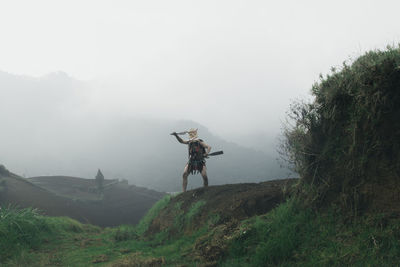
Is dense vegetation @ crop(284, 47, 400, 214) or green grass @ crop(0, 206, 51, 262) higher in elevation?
dense vegetation @ crop(284, 47, 400, 214)

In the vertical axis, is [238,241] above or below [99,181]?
below

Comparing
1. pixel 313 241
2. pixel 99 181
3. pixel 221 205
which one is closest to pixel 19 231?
pixel 221 205

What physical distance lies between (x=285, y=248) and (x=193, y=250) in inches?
91.8

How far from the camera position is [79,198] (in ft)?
126

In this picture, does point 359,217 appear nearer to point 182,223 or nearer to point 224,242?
point 224,242

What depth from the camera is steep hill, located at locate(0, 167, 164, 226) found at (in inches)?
1049

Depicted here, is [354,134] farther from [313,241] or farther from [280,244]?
[280,244]

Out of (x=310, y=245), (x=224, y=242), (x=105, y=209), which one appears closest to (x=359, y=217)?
(x=310, y=245)

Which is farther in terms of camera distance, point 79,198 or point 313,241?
point 79,198

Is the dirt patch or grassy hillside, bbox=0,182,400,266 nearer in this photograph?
grassy hillside, bbox=0,182,400,266

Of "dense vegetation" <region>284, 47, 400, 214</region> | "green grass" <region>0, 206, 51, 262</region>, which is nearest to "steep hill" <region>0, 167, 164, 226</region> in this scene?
"green grass" <region>0, 206, 51, 262</region>

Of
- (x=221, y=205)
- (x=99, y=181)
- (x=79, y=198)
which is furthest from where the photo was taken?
(x=99, y=181)

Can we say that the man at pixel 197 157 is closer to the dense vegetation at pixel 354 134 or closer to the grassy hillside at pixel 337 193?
the grassy hillside at pixel 337 193

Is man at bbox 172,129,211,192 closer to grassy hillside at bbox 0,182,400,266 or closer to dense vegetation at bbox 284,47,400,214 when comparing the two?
grassy hillside at bbox 0,182,400,266
